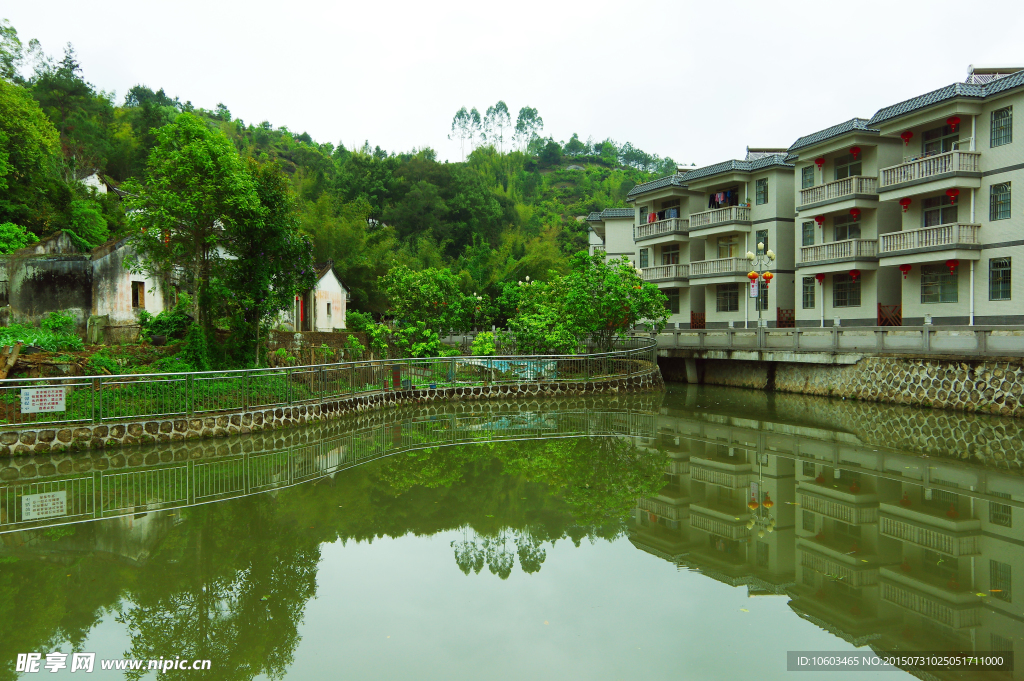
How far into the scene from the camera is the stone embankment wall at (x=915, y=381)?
14906 mm

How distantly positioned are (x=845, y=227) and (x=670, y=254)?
1022cm

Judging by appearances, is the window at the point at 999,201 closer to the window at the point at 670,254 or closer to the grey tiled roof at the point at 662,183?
the grey tiled roof at the point at 662,183

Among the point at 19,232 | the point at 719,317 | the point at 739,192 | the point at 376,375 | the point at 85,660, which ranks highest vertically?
the point at 739,192

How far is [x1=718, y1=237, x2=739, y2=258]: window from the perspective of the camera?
29.9 metres

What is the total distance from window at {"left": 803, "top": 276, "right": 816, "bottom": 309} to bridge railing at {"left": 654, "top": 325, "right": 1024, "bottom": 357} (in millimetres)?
5092

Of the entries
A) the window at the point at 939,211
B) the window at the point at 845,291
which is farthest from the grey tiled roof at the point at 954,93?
the window at the point at 845,291

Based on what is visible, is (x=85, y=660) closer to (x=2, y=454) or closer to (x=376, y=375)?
(x=2, y=454)

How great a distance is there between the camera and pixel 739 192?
98.2 ft

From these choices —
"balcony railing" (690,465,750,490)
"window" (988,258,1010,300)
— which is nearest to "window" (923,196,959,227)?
"window" (988,258,1010,300)

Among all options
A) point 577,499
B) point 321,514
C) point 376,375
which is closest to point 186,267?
point 376,375

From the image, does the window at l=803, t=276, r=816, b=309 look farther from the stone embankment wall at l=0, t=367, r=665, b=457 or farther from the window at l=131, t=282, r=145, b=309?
the window at l=131, t=282, r=145, b=309

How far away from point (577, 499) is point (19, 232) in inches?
1030

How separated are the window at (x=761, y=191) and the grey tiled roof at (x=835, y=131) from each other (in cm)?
303

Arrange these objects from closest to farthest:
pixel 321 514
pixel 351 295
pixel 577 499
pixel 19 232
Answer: pixel 321 514, pixel 577 499, pixel 19 232, pixel 351 295
